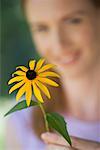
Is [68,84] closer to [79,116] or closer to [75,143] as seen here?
[79,116]

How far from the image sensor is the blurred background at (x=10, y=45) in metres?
0.99

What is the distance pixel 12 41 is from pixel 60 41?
0.14 meters

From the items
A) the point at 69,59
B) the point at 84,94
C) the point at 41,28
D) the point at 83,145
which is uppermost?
the point at 41,28

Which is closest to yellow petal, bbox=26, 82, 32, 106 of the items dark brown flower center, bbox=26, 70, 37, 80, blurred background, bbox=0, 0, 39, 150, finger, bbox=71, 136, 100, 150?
dark brown flower center, bbox=26, 70, 37, 80

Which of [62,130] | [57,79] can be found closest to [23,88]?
[62,130]

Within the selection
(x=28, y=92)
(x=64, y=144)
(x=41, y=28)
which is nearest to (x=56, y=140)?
(x=64, y=144)

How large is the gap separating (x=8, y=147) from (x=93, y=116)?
10.0 inches

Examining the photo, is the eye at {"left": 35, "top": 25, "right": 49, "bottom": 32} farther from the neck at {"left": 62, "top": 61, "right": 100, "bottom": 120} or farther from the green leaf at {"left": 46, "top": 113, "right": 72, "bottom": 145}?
the green leaf at {"left": 46, "top": 113, "right": 72, "bottom": 145}

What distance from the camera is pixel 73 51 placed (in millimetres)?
997

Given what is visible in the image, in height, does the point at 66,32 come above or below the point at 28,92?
above

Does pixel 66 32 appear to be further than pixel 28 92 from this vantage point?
Yes

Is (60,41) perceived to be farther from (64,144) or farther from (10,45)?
(64,144)

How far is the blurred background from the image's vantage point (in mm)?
994

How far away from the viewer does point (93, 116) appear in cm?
99
